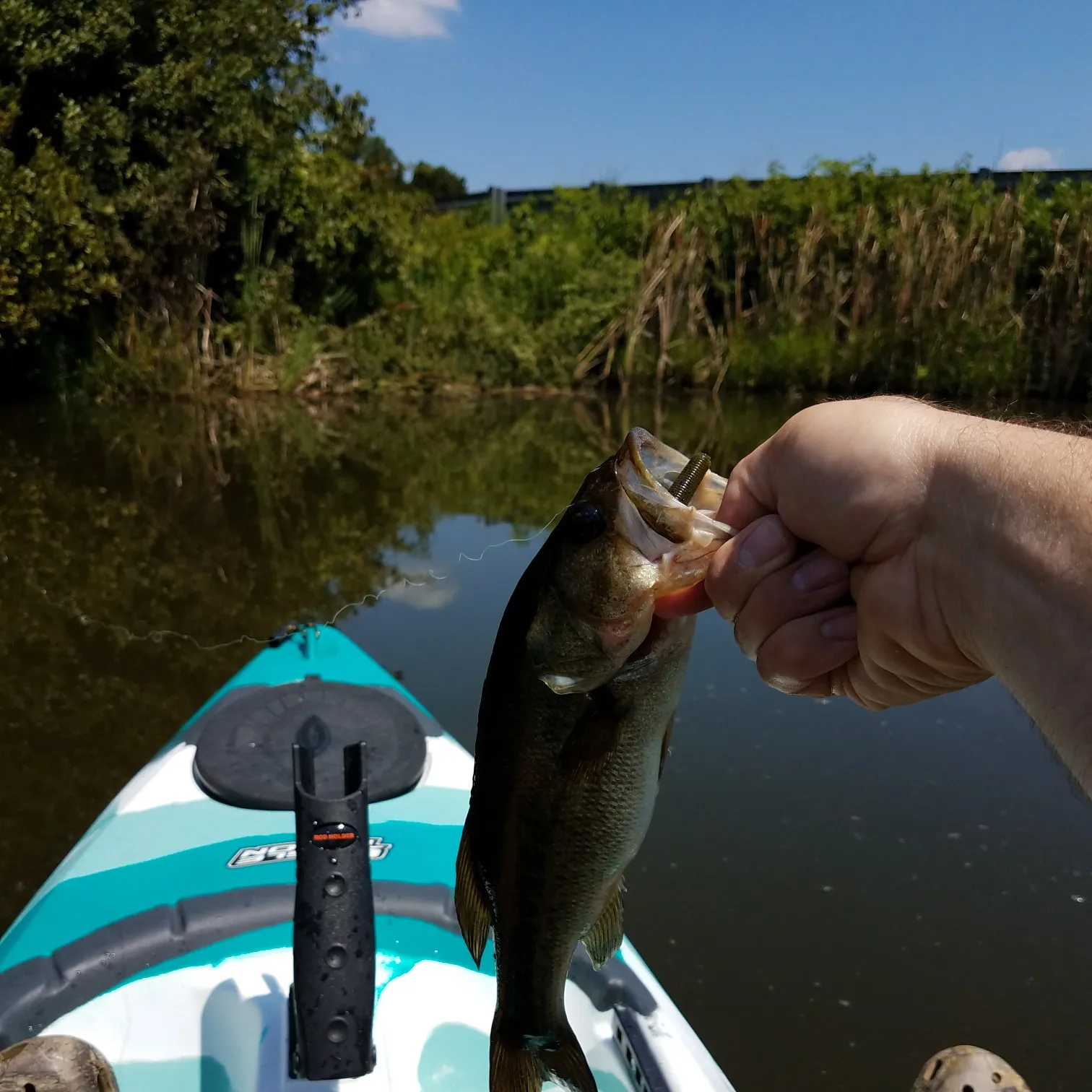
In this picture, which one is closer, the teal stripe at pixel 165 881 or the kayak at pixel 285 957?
the kayak at pixel 285 957

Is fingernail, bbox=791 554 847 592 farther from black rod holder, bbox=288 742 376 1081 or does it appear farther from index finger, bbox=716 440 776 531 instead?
black rod holder, bbox=288 742 376 1081

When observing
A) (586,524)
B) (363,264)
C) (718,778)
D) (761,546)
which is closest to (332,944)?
(586,524)

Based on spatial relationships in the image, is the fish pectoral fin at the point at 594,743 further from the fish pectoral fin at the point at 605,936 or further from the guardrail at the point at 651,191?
the guardrail at the point at 651,191

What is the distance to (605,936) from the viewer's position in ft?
5.94

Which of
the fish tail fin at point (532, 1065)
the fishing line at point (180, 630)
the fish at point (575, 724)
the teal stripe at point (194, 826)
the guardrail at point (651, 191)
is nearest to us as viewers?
the fish at point (575, 724)

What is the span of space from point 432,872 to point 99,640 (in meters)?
4.60

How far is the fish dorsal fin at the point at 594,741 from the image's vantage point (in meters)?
1.52

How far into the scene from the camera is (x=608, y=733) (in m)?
1.53

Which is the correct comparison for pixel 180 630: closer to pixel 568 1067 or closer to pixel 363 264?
pixel 568 1067

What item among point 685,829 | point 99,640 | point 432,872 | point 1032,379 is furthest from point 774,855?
point 1032,379

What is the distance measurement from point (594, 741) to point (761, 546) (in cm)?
43

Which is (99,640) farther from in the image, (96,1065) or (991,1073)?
(991,1073)

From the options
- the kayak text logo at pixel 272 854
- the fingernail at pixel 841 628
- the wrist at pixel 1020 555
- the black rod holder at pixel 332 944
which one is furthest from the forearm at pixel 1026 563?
the kayak text logo at pixel 272 854

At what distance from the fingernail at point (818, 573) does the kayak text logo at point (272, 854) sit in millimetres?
1895
